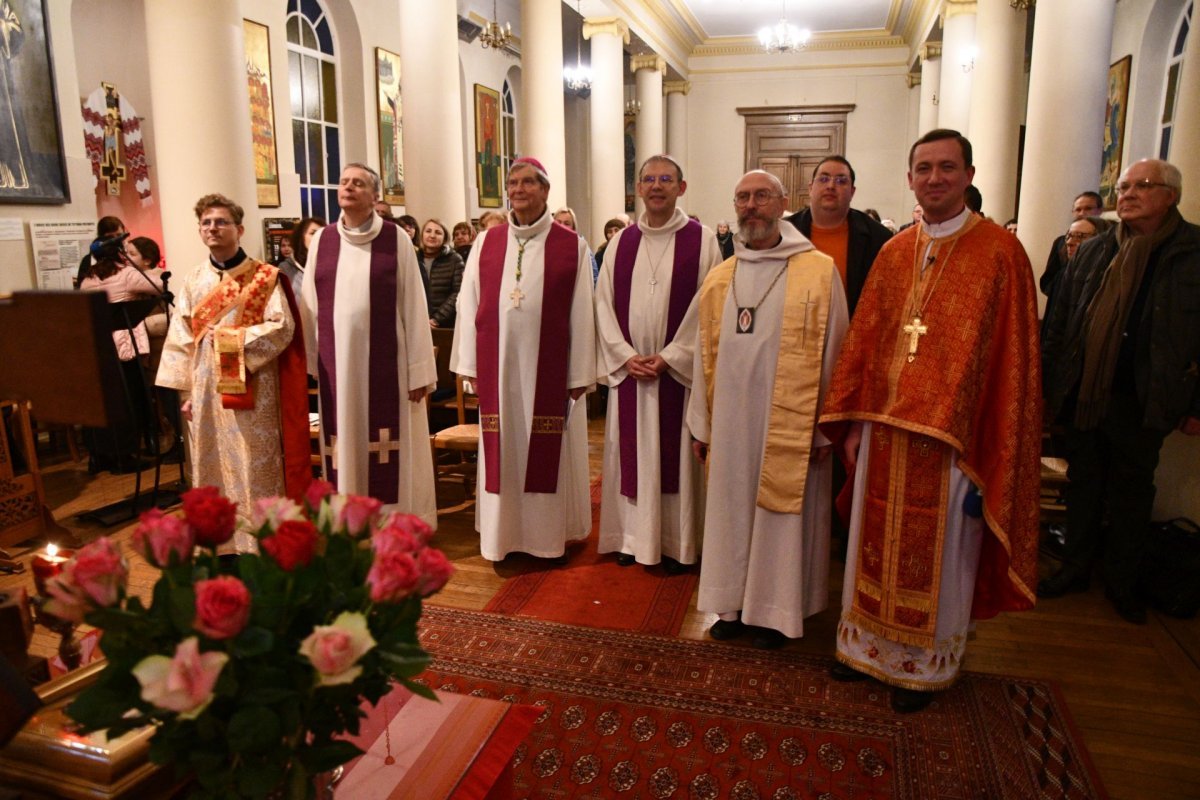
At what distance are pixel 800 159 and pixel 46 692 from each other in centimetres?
1914

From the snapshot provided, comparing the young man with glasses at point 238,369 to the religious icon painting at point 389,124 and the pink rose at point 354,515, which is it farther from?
the religious icon painting at point 389,124

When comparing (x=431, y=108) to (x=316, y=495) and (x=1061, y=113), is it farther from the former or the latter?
(x=316, y=495)

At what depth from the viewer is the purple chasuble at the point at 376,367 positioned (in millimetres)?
4383

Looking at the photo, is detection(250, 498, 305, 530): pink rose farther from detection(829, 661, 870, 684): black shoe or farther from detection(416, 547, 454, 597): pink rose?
detection(829, 661, 870, 684): black shoe

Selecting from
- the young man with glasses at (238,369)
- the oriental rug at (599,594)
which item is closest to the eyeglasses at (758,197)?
the oriental rug at (599,594)

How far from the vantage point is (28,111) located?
6547 mm

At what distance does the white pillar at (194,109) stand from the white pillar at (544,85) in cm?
417

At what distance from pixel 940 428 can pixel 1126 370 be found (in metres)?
1.55

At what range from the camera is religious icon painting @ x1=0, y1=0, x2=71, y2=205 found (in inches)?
249

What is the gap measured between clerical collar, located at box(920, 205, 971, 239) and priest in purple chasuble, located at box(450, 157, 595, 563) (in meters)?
1.84

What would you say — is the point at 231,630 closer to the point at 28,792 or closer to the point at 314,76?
the point at 28,792

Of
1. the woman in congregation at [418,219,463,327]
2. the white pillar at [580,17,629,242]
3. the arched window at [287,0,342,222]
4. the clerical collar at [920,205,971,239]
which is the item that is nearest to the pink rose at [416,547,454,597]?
the clerical collar at [920,205,971,239]

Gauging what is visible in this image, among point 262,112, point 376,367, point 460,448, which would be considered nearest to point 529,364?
point 376,367

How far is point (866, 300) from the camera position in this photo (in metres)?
3.11
